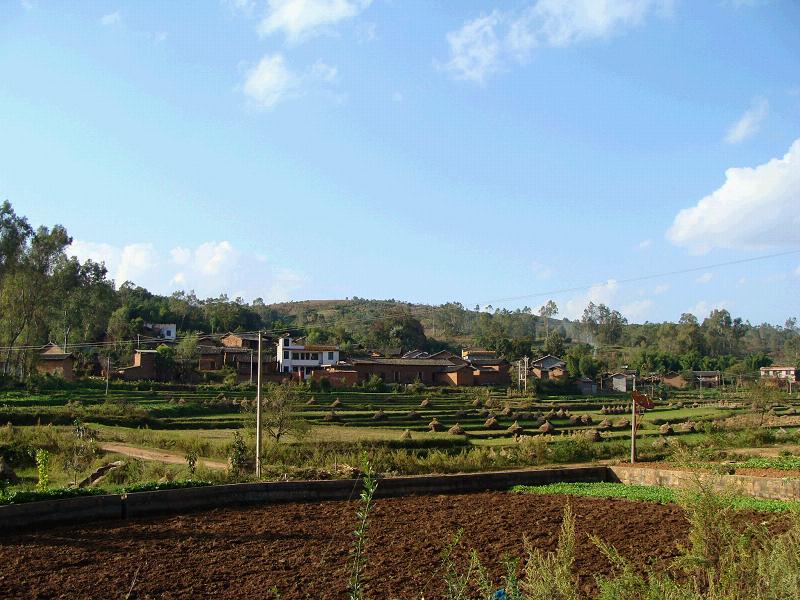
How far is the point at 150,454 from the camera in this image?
2728 cm

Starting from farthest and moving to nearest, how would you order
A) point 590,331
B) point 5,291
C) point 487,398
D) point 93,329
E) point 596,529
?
point 590,331
point 93,329
point 487,398
point 5,291
point 596,529

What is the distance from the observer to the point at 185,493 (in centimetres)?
1454

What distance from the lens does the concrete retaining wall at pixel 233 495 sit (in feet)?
41.2

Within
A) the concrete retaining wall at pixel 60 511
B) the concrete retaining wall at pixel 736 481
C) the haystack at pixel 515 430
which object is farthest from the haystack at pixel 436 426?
the concrete retaining wall at pixel 60 511

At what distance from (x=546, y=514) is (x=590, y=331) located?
126788 mm

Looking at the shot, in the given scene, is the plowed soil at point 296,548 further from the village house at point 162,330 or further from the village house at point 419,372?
the village house at point 162,330

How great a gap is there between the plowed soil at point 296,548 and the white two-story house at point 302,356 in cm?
5423

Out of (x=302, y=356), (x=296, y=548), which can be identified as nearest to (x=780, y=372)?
(x=302, y=356)

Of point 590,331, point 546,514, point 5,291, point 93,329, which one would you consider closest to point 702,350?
point 590,331

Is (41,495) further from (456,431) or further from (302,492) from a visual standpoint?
(456,431)

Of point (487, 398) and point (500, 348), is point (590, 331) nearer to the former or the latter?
point (500, 348)

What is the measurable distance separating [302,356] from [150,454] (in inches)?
1711

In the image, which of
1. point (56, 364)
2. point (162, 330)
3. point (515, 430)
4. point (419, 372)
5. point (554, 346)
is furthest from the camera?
point (554, 346)

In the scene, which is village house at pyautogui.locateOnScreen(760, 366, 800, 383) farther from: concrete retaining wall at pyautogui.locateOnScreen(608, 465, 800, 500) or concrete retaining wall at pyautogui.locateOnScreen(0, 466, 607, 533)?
concrete retaining wall at pyautogui.locateOnScreen(0, 466, 607, 533)
